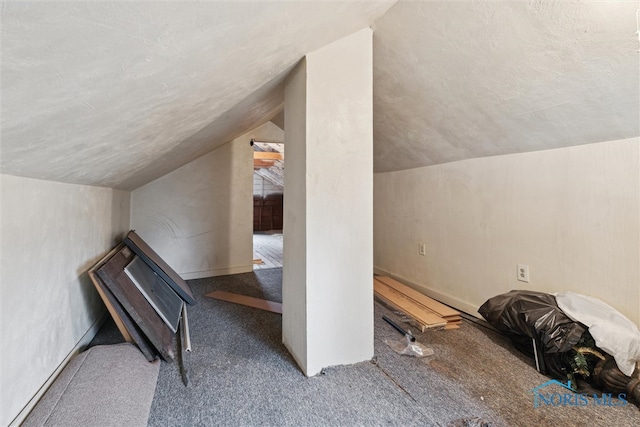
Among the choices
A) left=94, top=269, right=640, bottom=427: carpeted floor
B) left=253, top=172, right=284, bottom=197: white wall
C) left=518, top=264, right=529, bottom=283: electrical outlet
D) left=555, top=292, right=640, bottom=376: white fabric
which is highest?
left=253, top=172, right=284, bottom=197: white wall

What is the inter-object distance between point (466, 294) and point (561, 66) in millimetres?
1766

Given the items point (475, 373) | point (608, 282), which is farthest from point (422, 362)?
point (608, 282)

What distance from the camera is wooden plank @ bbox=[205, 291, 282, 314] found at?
2.46 metres

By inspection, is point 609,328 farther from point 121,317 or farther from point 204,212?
point 204,212

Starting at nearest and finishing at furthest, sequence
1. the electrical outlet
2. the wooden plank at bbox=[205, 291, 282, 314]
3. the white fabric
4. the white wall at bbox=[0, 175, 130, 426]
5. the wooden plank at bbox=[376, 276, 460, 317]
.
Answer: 1. the white wall at bbox=[0, 175, 130, 426]
2. the white fabric
3. the electrical outlet
4. the wooden plank at bbox=[376, 276, 460, 317]
5. the wooden plank at bbox=[205, 291, 282, 314]

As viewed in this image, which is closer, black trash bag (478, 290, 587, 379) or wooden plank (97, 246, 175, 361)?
black trash bag (478, 290, 587, 379)

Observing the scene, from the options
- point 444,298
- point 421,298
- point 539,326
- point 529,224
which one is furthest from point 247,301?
point 529,224

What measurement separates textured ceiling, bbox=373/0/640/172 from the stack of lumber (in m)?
1.35

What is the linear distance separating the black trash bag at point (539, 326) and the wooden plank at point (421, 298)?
42 cm

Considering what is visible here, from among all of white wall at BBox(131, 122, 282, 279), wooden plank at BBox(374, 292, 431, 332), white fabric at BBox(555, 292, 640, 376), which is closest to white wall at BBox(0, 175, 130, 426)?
white wall at BBox(131, 122, 282, 279)

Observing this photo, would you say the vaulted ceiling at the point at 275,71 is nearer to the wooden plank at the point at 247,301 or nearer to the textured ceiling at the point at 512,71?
the textured ceiling at the point at 512,71

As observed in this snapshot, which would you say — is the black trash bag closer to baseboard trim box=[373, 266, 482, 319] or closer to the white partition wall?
baseboard trim box=[373, 266, 482, 319]

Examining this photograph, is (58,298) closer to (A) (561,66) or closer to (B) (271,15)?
(B) (271,15)

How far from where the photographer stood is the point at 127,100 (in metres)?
0.93
